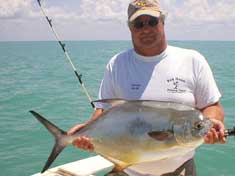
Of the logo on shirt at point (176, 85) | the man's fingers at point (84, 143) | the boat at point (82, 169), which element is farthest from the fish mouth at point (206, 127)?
the boat at point (82, 169)

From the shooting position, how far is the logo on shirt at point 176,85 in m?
3.08

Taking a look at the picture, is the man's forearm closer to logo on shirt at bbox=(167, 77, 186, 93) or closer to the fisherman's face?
logo on shirt at bbox=(167, 77, 186, 93)

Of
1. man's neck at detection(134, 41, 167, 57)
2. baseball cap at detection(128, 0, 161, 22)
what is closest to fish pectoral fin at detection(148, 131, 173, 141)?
man's neck at detection(134, 41, 167, 57)

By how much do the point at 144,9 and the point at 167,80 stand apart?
0.57 meters

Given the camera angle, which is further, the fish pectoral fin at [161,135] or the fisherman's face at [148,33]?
the fisherman's face at [148,33]

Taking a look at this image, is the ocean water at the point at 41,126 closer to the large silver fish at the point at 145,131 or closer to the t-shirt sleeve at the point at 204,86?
the t-shirt sleeve at the point at 204,86

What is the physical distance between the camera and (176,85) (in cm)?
309

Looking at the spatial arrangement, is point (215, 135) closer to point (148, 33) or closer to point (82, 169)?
point (148, 33)

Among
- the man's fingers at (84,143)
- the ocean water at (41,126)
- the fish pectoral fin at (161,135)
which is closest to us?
the fish pectoral fin at (161,135)

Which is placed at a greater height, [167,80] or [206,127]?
[167,80]

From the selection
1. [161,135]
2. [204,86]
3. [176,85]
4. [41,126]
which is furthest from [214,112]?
[41,126]

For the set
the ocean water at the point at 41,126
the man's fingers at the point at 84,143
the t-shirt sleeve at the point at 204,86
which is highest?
the t-shirt sleeve at the point at 204,86

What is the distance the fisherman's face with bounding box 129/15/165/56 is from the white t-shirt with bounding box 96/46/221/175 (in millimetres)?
78

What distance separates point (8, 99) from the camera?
20.4 meters
